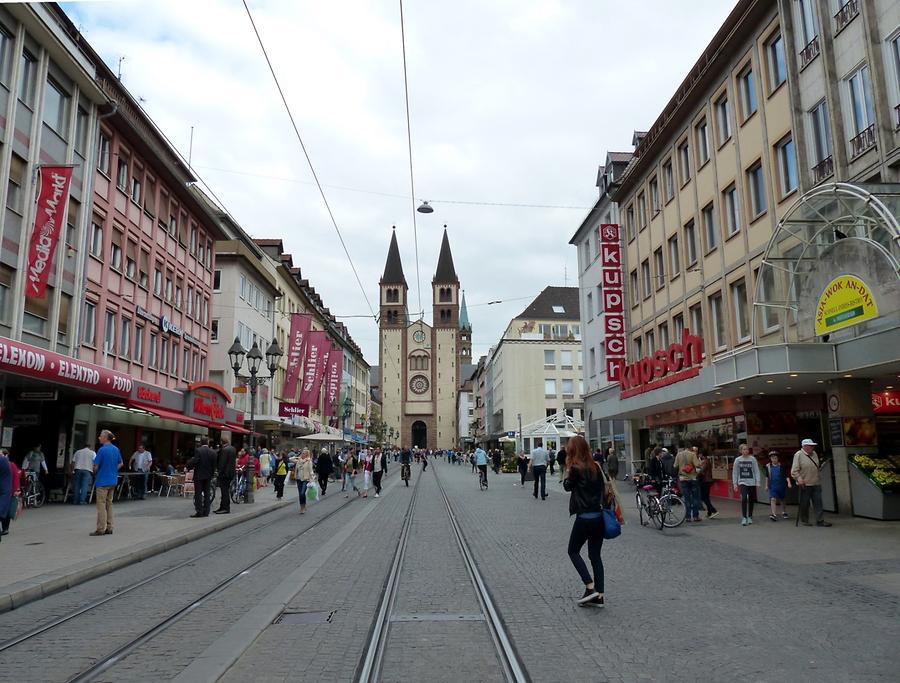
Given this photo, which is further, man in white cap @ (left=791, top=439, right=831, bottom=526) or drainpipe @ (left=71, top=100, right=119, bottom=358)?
drainpipe @ (left=71, top=100, right=119, bottom=358)

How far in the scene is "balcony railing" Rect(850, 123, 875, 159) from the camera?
14.9m

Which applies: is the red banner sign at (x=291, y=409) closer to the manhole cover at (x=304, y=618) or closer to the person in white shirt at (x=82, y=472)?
the person in white shirt at (x=82, y=472)

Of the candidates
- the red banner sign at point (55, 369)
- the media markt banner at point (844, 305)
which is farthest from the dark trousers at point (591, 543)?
the red banner sign at point (55, 369)

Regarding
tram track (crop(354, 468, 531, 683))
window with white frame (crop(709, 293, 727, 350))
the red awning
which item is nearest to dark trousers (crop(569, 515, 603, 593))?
tram track (crop(354, 468, 531, 683))

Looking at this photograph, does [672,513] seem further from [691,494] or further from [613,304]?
[613,304]

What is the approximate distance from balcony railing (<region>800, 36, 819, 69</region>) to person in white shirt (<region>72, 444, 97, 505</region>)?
68.6ft

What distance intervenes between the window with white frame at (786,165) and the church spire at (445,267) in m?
103

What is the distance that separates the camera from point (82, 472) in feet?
67.4

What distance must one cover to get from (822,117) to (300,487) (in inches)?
617

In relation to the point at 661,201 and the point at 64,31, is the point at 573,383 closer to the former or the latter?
the point at 661,201

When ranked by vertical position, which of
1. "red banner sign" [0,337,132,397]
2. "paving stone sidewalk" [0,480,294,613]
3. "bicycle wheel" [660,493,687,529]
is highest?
"red banner sign" [0,337,132,397]

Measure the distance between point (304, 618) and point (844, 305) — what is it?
1263 cm

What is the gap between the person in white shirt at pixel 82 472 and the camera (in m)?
20.5

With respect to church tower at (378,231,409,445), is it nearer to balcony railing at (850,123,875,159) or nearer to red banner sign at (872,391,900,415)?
red banner sign at (872,391,900,415)
